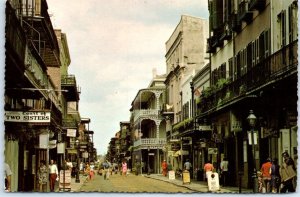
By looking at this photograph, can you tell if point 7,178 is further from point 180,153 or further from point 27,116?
point 180,153

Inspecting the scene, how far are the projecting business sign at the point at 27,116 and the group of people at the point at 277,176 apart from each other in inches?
207

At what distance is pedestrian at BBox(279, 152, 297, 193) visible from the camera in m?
18.1

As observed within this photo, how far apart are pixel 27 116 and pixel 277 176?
5869 mm

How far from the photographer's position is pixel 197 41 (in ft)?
137

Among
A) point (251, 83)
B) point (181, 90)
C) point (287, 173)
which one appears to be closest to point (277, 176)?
point (287, 173)

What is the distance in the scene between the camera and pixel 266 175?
68.5 ft

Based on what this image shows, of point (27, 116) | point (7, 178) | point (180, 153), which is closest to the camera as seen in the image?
point (7, 178)

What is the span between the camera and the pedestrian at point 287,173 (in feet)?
59.5

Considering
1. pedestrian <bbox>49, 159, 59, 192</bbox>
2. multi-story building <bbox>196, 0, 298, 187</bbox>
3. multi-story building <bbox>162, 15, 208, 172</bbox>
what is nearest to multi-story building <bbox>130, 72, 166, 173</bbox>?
multi-story building <bbox>162, 15, 208, 172</bbox>

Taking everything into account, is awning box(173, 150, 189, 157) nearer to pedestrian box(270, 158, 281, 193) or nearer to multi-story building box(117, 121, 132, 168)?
multi-story building box(117, 121, 132, 168)

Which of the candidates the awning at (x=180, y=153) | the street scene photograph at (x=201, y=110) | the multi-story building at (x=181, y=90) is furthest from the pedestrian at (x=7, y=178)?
the awning at (x=180, y=153)

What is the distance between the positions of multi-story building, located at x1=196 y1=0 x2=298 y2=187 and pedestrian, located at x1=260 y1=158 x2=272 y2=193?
30 centimetres

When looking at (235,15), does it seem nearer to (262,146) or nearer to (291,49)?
(262,146)

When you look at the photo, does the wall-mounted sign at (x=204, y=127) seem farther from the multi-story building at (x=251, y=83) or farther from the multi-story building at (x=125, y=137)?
the multi-story building at (x=125, y=137)
